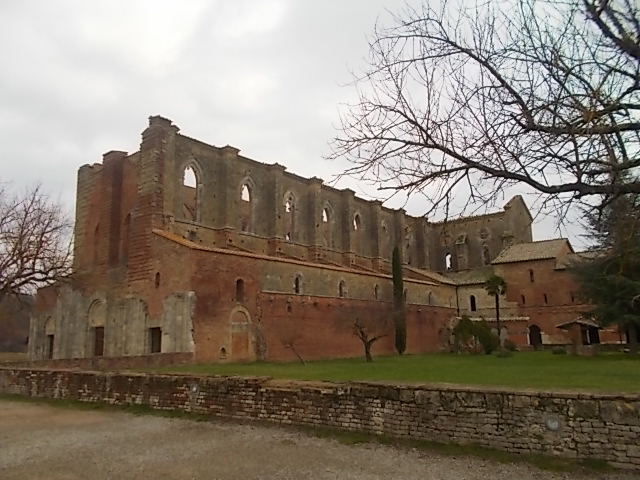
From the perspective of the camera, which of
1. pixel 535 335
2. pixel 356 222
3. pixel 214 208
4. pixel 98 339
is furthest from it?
pixel 356 222

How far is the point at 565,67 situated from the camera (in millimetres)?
6648

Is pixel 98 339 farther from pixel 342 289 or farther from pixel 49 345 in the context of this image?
pixel 342 289

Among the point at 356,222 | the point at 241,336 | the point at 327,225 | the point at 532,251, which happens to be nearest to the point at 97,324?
the point at 241,336

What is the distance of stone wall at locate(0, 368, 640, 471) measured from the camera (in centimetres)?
660

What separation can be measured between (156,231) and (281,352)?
8397 millimetres

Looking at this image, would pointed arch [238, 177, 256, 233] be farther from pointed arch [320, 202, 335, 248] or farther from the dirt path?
the dirt path

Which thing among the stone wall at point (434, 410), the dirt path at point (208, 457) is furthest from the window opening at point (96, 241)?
the dirt path at point (208, 457)

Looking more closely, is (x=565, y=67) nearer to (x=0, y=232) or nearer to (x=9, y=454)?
(x=9, y=454)

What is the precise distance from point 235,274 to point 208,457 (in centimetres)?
1723

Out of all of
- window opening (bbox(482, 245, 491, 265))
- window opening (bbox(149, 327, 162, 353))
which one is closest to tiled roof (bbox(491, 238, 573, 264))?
window opening (bbox(482, 245, 491, 265))

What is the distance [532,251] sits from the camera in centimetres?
4194

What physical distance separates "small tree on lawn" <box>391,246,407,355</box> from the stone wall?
22649 millimetres

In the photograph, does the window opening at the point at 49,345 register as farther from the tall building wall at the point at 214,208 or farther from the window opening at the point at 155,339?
the window opening at the point at 155,339

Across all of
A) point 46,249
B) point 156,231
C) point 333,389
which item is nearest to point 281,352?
point 156,231
